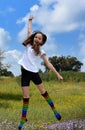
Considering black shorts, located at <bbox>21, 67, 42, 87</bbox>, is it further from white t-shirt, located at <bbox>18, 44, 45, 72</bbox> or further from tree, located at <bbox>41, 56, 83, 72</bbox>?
tree, located at <bbox>41, 56, 83, 72</bbox>

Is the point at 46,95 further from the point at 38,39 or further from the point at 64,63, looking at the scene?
the point at 64,63

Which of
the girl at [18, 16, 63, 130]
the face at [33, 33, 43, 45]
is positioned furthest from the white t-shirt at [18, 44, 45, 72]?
Answer: the face at [33, 33, 43, 45]

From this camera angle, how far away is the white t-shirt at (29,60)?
10164 millimetres

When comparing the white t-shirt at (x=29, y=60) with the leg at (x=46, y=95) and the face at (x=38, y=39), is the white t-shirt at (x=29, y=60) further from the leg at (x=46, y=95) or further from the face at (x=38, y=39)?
the leg at (x=46, y=95)

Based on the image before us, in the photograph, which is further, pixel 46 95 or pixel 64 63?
pixel 64 63

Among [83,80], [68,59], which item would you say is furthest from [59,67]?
[83,80]

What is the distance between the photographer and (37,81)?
10.3 meters

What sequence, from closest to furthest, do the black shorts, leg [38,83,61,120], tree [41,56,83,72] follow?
the black shorts < leg [38,83,61,120] < tree [41,56,83,72]

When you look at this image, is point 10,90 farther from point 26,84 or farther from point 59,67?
point 59,67

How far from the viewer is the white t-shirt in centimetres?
1016

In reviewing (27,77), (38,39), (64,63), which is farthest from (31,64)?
(64,63)

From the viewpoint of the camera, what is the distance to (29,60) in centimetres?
1021

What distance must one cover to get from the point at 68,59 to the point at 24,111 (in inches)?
4221

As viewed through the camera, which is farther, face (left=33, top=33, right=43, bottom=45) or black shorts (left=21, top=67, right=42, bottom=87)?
face (left=33, top=33, right=43, bottom=45)
